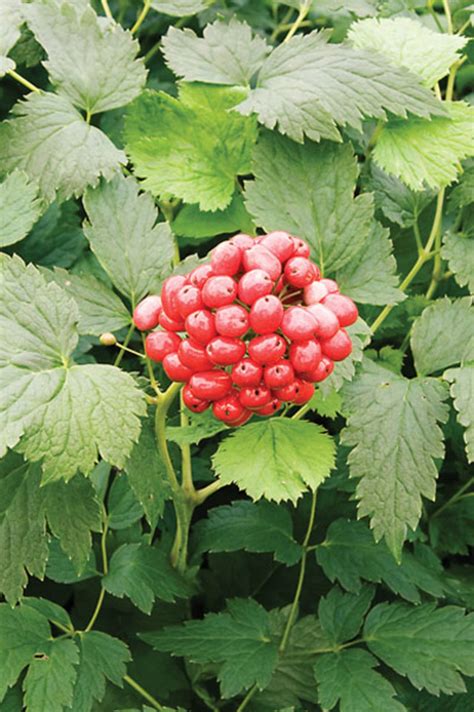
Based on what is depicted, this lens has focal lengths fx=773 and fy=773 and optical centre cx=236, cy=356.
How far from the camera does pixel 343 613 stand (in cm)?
155

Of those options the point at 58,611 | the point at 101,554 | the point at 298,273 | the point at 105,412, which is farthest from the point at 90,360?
the point at 298,273

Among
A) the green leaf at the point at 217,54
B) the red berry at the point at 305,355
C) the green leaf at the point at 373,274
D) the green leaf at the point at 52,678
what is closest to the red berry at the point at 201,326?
the red berry at the point at 305,355

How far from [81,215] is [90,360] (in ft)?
1.66

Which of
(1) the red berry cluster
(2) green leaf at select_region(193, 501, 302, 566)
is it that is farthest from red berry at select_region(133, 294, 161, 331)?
(2) green leaf at select_region(193, 501, 302, 566)

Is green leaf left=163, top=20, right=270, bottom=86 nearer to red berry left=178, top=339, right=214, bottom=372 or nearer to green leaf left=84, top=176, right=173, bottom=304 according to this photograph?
green leaf left=84, top=176, right=173, bottom=304

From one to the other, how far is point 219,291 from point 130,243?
344mm

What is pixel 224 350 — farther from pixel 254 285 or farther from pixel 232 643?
pixel 232 643

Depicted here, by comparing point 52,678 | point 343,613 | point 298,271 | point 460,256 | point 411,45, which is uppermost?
point 411,45

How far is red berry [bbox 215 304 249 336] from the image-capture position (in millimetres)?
1032

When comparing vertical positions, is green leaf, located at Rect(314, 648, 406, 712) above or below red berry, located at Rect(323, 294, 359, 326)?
below

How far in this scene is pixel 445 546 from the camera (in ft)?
5.75

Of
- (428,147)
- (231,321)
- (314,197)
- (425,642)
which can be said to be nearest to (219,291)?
(231,321)

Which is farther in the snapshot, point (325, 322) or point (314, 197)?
point (314, 197)

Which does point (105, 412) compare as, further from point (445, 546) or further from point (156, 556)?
point (445, 546)
